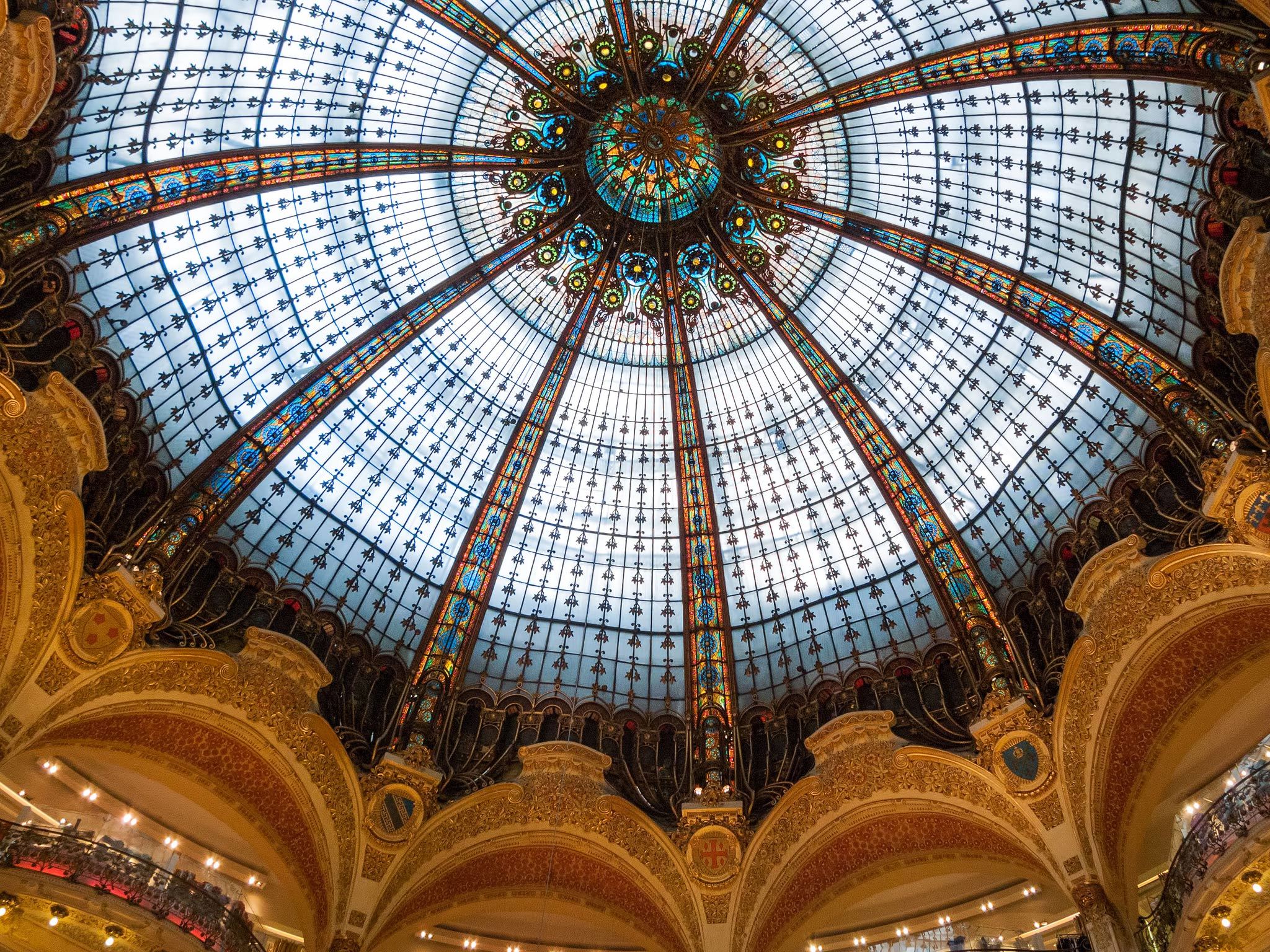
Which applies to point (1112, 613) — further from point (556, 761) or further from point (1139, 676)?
point (556, 761)

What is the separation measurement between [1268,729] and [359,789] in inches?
670

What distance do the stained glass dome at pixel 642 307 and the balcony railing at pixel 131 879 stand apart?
556 centimetres

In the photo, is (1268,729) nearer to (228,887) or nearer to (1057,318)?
(1057,318)

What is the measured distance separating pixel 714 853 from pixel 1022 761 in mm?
6346

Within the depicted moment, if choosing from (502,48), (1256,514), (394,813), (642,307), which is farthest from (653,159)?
(394,813)

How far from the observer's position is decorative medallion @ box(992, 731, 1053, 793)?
18.3 metres

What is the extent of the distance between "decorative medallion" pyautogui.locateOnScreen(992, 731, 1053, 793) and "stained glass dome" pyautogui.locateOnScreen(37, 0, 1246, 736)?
11.4 ft

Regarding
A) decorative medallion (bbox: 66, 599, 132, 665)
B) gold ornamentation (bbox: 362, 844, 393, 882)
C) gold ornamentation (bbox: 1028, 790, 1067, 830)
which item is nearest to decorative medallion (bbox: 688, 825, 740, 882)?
gold ornamentation (bbox: 1028, 790, 1067, 830)

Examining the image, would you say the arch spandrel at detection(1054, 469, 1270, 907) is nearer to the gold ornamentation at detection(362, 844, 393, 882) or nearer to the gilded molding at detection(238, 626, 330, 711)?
the gold ornamentation at detection(362, 844, 393, 882)

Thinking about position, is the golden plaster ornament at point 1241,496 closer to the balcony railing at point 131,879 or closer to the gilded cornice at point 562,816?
the gilded cornice at point 562,816

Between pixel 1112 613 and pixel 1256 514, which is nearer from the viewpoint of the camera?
pixel 1256 514

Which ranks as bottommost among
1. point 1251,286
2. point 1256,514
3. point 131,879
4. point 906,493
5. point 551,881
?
point 131,879

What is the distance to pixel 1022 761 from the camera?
18562mm

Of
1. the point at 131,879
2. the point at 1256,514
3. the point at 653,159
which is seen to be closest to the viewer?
the point at 1256,514
